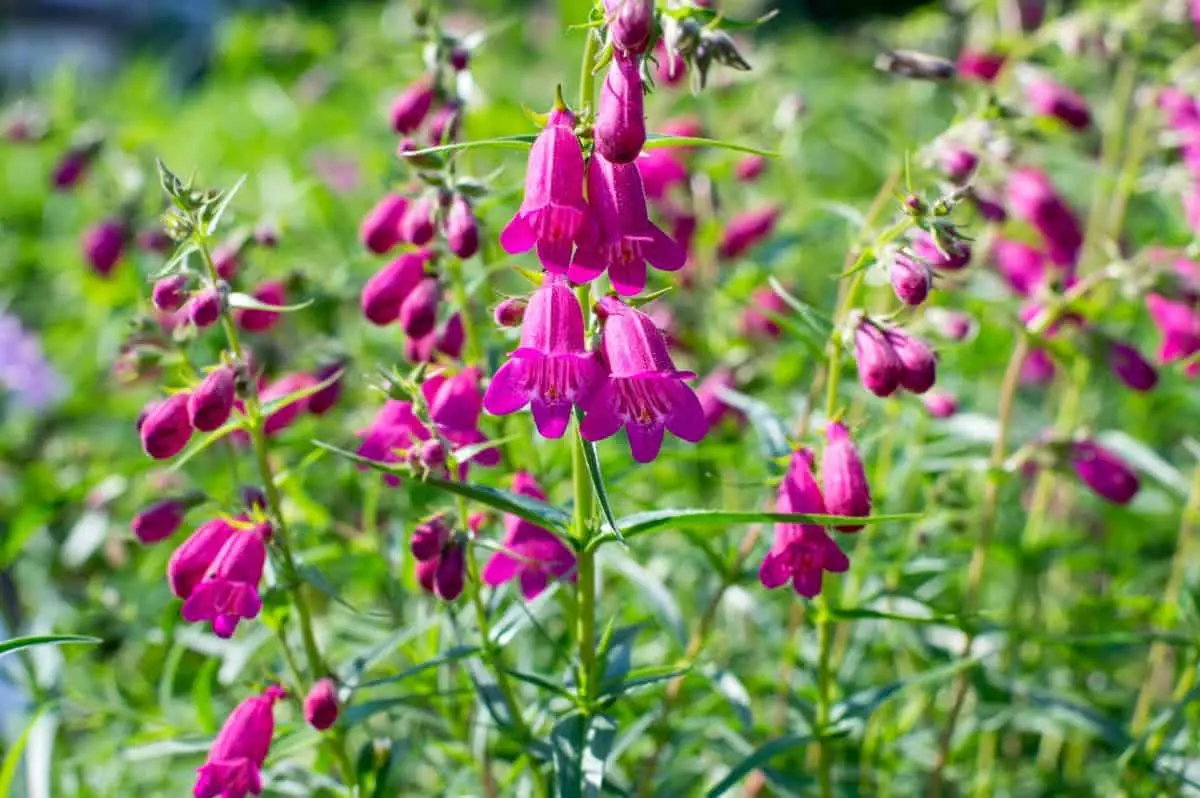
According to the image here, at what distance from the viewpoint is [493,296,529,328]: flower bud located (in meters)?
2.04

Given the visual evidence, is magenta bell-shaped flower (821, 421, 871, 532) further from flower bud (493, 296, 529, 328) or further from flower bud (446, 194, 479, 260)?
flower bud (446, 194, 479, 260)

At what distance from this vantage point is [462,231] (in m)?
2.21

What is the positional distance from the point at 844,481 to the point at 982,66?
2.03 meters

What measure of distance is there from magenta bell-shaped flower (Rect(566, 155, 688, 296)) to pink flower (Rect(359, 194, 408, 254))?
2.53 feet

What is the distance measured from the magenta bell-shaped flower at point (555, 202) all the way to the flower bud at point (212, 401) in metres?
0.54

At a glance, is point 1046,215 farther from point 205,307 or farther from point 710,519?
point 205,307

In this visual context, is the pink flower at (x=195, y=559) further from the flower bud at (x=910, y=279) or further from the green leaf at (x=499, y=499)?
the flower bud at (x=910, y=279)

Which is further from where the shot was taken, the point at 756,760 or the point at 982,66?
the point at 982,66

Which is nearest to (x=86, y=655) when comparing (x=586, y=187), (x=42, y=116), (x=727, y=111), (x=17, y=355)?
(x=17, y=355)

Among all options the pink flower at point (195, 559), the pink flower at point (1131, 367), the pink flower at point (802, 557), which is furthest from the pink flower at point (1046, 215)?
the pink flower at point (195, 559)

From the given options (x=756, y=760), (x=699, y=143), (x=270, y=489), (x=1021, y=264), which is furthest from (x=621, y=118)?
(x=1021, y=264)

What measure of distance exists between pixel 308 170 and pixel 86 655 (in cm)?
313

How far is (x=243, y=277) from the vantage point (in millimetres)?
3213

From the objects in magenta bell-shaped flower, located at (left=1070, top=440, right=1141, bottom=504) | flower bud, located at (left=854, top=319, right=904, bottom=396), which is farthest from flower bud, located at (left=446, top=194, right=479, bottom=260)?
magenta bell-shaped flower, located at (left=1070, top=440, right=1141, bottom=504)
